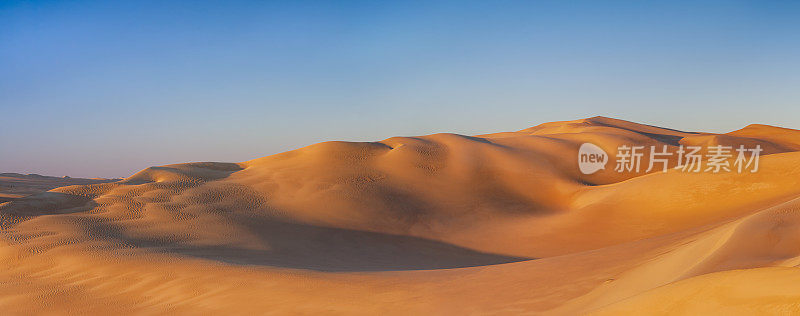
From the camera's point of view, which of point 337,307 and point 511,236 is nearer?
point 337,307

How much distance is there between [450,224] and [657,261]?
A: 9.22 metres

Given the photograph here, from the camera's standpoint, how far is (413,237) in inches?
497

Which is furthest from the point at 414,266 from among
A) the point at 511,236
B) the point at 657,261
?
the point at 657,261

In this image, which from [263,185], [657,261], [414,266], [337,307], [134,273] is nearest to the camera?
[657,261]

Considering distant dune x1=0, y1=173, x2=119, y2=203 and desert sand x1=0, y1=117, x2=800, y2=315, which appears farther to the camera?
distant dune x1=0, y1=173, x2=119, y2=203

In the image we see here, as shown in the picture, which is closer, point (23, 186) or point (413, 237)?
point (413, 237)

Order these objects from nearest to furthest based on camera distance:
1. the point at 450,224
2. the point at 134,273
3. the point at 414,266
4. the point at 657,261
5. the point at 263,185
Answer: the point at 657,261
the point at 134,273
the point at 414,266
the point at 450,224
the point at 263,185

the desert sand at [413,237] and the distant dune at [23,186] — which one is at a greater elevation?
the distant dune at [23,186]

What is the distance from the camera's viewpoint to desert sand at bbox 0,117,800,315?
13.4 feet

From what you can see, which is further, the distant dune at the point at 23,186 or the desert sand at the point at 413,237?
the distant dune at the point at 23,186

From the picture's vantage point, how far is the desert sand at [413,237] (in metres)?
4.07

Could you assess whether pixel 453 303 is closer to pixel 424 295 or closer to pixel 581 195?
pixel 424 295

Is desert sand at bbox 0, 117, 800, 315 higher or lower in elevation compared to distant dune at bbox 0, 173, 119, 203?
lower

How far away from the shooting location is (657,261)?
4.55 meters
